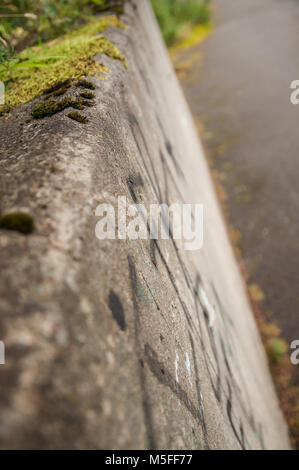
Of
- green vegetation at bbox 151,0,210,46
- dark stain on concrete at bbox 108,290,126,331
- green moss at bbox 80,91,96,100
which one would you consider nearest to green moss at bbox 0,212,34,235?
dark stain on concrete at bbox 108,290,126,331

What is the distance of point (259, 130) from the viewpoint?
6.67 meters

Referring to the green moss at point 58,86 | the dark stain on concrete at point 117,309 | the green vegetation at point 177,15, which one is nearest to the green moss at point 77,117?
the green moss at point 58,86

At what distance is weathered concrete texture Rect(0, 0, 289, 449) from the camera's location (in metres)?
0.48

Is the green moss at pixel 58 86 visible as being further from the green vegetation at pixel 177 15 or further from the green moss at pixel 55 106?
the green vegetation at pixel 177 15

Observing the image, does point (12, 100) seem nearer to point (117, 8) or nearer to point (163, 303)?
point (163, 303)

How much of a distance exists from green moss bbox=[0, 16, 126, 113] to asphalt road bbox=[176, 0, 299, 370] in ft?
12.7

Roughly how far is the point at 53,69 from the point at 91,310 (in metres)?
1.28

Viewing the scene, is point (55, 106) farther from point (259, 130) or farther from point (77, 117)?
point (259, 130)

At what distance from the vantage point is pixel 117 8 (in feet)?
7.24

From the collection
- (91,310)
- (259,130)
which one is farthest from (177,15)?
(91,310)

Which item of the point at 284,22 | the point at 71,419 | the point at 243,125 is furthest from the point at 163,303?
the point at 284,22

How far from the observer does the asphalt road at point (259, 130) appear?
441cm

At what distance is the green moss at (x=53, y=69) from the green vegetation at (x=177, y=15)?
1235 cm

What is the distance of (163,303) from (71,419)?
20.4 inches
